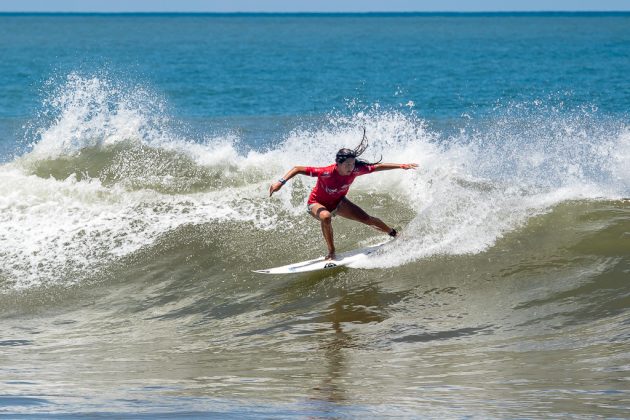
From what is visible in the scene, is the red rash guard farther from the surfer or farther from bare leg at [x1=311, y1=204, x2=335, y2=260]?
bare leg at [x1=311, y1=204, x2=335, y2=260]

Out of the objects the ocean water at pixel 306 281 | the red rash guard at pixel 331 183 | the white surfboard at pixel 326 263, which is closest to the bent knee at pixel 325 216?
the red rash guard at pixel 331 183

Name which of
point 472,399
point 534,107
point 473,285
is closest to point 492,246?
point 473,285

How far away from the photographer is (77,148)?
59.0 feet

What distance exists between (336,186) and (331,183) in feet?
0.23

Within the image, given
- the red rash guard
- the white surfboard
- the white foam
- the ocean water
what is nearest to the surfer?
the red rash guard

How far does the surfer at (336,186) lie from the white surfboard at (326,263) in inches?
4.5

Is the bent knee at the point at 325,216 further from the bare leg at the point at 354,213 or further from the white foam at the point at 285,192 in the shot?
the white foam at the point at 285,192

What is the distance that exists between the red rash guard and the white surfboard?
2.05ft

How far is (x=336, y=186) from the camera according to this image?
1107 cm

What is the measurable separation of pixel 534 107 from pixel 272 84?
13719mm

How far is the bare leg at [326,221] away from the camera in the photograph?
A: 1098 cm

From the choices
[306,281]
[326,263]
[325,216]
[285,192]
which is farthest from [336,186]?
[285,192]

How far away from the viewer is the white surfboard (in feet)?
36.6

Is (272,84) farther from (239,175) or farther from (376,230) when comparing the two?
(376,230)
